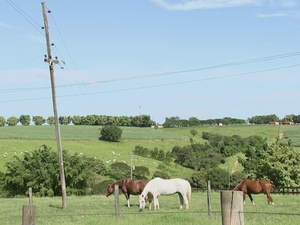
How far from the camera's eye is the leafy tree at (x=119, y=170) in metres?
96.3

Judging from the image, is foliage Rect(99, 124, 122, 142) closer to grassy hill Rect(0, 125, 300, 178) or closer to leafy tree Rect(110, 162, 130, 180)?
grassy hill Rect(0, 125, 300, 178)

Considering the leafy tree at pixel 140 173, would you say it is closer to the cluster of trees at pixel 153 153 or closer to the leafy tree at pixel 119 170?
the leafy tree at pixel 119 170

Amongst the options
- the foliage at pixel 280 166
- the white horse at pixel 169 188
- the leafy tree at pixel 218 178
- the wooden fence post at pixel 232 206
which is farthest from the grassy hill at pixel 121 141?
the wooden fence post at pixel 232 206

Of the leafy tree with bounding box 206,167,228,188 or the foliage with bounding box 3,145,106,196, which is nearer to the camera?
the foliage with bounding box 3,145,106,196

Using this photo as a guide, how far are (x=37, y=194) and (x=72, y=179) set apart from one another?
4957 millimetres

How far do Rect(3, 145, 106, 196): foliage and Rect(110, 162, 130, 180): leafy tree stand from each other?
3713 centimetres

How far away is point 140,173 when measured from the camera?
324 feet

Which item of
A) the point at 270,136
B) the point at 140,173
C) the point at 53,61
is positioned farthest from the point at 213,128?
the point at 53,61

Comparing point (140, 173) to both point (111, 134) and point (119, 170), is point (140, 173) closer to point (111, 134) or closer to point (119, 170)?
point (119, 170)

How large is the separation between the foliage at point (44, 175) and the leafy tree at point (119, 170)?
37129 millimetres

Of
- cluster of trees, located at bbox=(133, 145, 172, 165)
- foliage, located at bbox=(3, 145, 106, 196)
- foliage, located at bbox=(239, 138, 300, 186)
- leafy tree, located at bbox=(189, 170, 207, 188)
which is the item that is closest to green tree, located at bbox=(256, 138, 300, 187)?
foliage, located at bbox=(239, 138, 300, 186)

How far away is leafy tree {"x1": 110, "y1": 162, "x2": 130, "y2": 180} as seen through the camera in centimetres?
9632

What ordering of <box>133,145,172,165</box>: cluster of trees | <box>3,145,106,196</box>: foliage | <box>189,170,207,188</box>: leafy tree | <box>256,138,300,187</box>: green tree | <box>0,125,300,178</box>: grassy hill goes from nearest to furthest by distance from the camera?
<box>3,145,106,196</box>: foliage < <box>256,138,300,187</box>: green tree < <box>189,170,207,188</box>: leafy tree < <box>0,125,300,178</box>: grassy hill < <box>133,145,172,165</box>: cluster of trees

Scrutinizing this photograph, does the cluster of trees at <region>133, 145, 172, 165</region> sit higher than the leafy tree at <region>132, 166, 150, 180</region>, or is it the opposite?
the cluster of trees at <region>133, 145, 172, 165</region>
